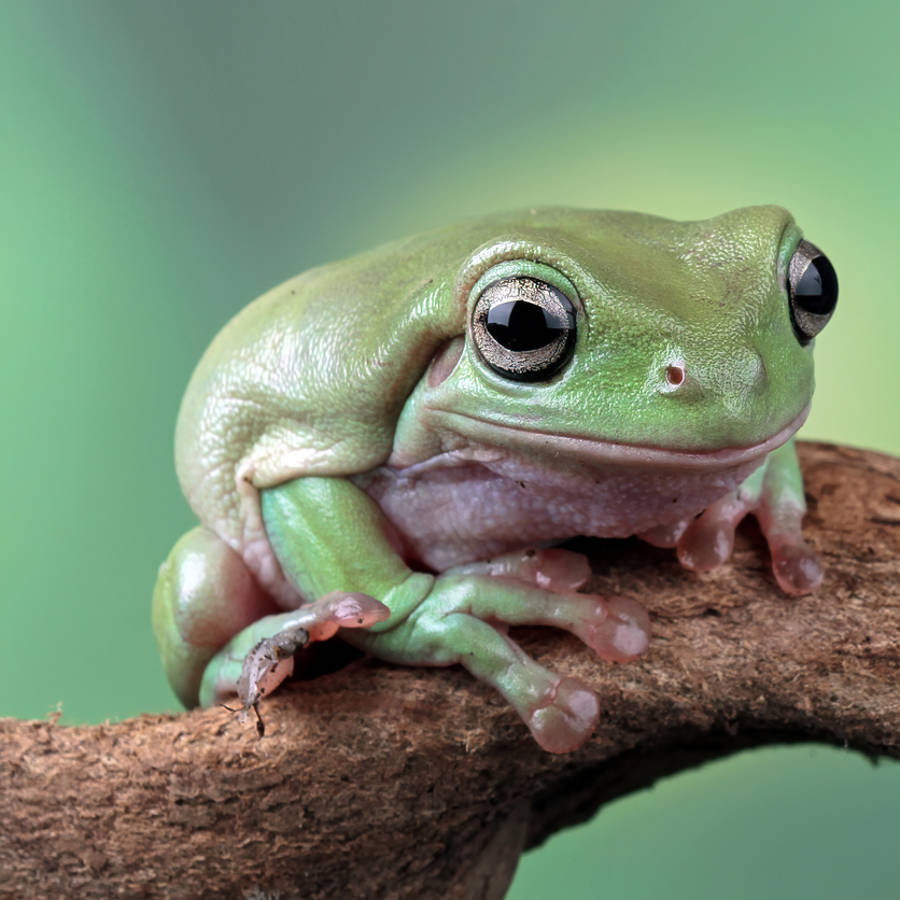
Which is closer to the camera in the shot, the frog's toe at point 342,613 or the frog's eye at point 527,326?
the frog's eye at point 527,326

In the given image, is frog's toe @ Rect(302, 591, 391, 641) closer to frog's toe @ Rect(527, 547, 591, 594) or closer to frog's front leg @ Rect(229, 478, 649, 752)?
frog's front leg @ Rect(229, 478, 649, 752)

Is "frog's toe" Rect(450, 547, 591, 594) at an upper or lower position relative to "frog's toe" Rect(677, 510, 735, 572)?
upper

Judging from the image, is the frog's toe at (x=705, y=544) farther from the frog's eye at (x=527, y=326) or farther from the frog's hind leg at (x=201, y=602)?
the frog's hind leg at (x=201, y=602)

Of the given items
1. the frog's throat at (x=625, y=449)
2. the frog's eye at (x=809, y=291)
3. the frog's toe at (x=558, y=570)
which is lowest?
the frog's toe at (x=558, y=570)

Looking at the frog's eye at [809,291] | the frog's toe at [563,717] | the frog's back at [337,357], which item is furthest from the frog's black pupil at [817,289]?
the frog's toe at [563,717]

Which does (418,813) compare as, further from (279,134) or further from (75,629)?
(279,134)

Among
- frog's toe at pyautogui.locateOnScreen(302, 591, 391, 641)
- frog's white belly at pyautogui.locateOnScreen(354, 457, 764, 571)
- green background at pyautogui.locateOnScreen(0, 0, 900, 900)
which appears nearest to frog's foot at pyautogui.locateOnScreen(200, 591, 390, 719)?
frog's toe at pyautogui.locateOnScreen(302, 591, 391, 641)

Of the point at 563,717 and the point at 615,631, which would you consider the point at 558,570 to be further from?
the point at 563,717
